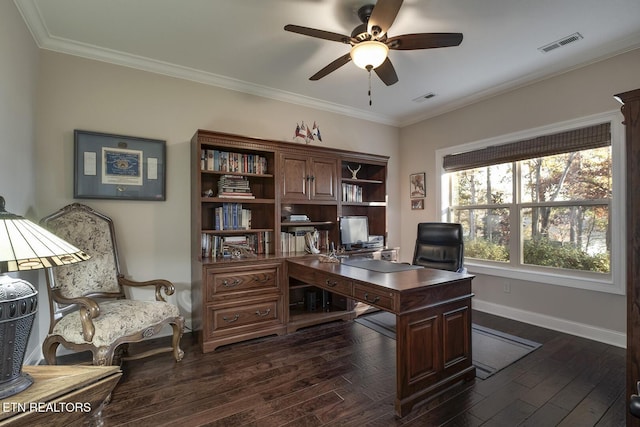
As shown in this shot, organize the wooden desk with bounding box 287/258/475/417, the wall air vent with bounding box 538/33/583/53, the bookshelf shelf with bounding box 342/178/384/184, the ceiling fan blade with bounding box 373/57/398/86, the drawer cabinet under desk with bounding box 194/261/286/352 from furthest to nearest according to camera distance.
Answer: the bookshelf shelf with bounding box 342/178/384/184 < the drawer cabinet under desk with bounding box 194/261/286/352 < the wall air vent with bounding box 538/33/583/53 < the ceiling fan blade with bounding box 373/57/398/86 < the wooden desk with bounding box 287/258/475/417

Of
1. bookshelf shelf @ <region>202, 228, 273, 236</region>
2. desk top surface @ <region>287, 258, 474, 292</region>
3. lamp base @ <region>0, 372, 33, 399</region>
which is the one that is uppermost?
bookshelf shelf @ <region>202, 228, 273, 236</region>

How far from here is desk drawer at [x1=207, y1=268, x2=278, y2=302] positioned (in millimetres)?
2699

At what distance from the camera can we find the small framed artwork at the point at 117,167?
2.63 metres

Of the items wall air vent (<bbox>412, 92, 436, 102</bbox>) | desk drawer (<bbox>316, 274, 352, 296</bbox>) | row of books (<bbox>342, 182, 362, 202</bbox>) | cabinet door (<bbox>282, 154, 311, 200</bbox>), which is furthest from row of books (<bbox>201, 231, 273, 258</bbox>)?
wall air vent (<bbox>412, 92, 436, 102</bbox>)

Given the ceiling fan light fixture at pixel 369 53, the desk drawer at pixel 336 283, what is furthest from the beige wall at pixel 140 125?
the ceiling fan light fixture at pixel 369 53

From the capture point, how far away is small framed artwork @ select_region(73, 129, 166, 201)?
2.63 metres

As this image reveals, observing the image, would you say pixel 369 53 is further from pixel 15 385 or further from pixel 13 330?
pixel 15 385

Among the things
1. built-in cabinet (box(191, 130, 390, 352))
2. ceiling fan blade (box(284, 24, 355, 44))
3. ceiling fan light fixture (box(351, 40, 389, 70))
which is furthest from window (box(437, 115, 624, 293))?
ceiling fan blade (box(284, 24, 355, 44))

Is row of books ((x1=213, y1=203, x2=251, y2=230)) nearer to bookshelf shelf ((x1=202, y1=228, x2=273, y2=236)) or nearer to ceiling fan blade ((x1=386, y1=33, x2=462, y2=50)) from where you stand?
bookshelf shelf ((x1=202, y1=228, x2=273, y2=236))

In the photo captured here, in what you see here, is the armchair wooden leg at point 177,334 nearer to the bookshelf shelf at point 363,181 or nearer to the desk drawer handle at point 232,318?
the desk drawer handle at point 232,318

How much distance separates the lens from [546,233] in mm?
3357

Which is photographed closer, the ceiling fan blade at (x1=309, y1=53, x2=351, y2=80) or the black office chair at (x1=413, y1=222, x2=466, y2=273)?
the ceiling fan blade at (x1=309, y1=53, x2=351, y2=80)

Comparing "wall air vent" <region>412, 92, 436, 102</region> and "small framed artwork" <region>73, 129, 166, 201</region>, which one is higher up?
"wall air vent" <region>412, 92, 436, 102</region>

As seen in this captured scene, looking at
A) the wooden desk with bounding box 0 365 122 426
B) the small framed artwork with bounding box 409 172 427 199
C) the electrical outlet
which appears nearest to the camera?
the wooden desk with bounding box 0 365 122 426
